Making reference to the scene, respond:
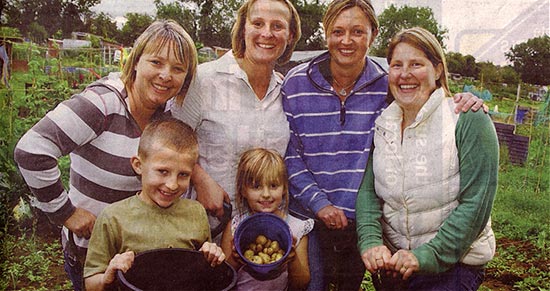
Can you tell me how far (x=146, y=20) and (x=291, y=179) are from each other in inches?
49.4

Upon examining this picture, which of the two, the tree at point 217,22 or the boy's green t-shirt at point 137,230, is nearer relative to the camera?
the boy's green t-shirt at point 137,230

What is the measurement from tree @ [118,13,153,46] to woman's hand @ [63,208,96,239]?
1.01 m

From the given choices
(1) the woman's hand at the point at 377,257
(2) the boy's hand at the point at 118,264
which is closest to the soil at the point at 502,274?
(2) the boy's hand at the point at 118,264

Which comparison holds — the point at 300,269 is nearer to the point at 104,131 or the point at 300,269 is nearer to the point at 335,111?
the point at 335,111

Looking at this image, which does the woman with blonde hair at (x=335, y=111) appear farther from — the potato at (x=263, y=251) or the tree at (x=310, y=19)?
the potato at (x=263, y=251)

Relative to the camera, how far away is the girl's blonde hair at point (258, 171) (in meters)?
3.29

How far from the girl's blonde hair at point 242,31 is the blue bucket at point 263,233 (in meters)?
0.90

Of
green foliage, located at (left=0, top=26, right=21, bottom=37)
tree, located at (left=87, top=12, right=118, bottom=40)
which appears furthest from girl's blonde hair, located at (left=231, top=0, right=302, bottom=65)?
green foliage, located at (left=0, top=26, right=21, bottom=37)

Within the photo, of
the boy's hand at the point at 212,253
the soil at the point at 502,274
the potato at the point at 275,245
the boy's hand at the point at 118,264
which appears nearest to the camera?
the boy's hand at the point at 118,264

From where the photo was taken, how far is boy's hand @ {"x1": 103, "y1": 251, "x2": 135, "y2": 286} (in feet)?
10.2

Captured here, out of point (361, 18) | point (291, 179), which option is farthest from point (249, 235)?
point (361, 18)

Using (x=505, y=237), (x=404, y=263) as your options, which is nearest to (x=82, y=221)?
(x=404, y=263)

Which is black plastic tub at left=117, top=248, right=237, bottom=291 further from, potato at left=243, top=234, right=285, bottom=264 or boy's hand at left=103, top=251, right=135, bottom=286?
potato at left=243, top=234, right=285, bottom=264

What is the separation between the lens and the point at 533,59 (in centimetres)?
361
